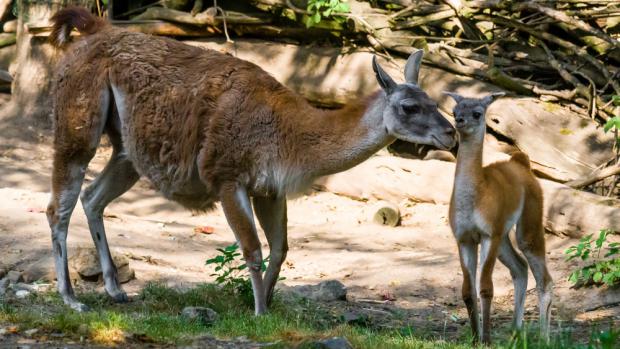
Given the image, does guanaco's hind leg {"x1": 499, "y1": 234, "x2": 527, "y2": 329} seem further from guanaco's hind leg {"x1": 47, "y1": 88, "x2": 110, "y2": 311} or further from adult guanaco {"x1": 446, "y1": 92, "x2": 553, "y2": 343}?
guanaco's hind leg {"x1": 47, "y1": 88, "x2": 110, "y2": 311}

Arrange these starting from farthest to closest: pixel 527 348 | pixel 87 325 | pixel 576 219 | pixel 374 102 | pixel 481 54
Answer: pixel 481 54 < pixel 576 219 < pixel 374 102 < pixel 87 325 < pixel 527 348

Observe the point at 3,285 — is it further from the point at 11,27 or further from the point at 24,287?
the point at 11,27

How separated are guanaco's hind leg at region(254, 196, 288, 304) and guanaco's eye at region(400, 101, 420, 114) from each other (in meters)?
1.28

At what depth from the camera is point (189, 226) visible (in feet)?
37.6

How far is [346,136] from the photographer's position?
24.0ft

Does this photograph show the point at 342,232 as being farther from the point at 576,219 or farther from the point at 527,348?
the point at 527,348

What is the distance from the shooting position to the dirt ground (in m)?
8.75

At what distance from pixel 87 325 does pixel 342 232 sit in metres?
5.68

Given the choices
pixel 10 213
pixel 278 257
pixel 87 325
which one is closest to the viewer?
pixel 87 325

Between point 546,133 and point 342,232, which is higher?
point 546,133

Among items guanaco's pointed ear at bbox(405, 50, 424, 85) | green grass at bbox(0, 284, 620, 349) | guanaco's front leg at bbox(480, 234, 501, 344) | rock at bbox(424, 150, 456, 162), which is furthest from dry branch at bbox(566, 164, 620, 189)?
guanaco's front leg at bbox(480, 234, 501, 344)

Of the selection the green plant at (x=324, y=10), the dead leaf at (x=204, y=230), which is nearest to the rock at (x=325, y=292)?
the dead leaf at (x=204, y=230)

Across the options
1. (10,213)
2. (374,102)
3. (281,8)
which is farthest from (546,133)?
(10,213)

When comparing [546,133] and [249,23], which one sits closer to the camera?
[546,133]
